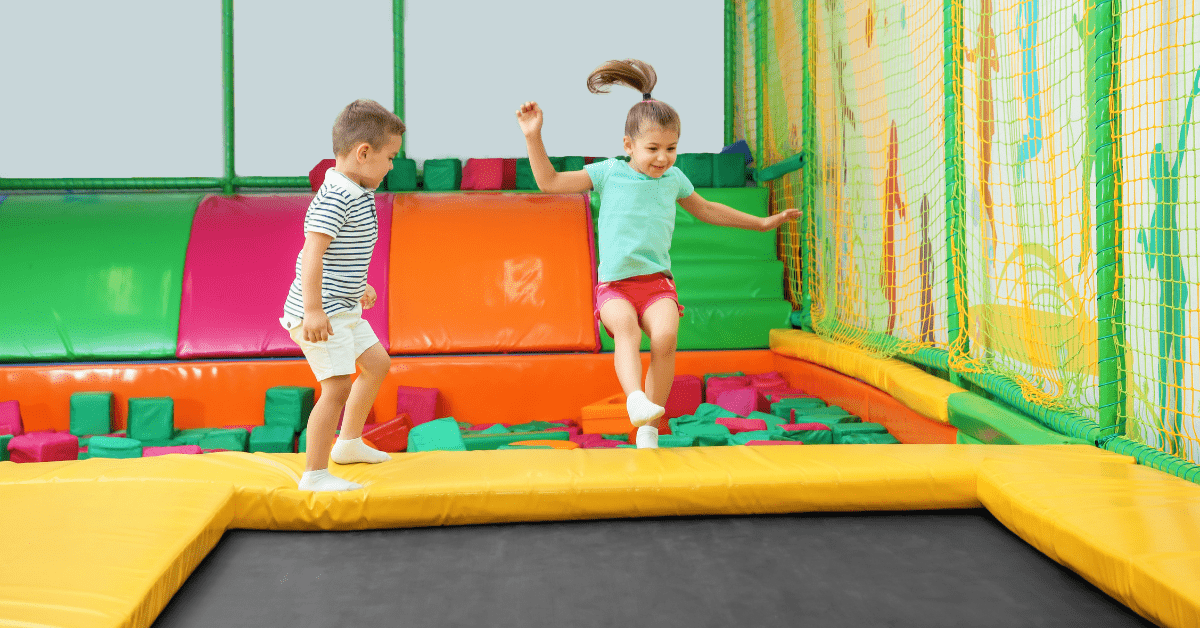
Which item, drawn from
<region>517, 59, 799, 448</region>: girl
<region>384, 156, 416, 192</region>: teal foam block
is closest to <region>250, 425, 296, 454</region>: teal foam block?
<region>517, 59, 799, 448</region>: girl

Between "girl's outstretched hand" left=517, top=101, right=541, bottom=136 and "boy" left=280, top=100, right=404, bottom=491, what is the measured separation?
40 cm

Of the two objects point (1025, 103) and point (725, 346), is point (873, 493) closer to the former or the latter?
point (1025, 103)

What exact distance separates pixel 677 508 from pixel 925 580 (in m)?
0.48

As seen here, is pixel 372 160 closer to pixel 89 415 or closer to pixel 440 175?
Answer: pixel 89 415

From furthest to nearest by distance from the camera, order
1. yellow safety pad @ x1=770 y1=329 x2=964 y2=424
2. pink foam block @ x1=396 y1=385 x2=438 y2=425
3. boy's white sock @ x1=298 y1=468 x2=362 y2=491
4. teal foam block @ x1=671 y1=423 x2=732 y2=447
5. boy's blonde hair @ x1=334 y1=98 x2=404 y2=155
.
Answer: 1. pink foam block @ x1=396 y1=385 x2=438 y2=425
2. teal foam block @ x1=671 y1=423 x2=732 y2=447
3. yellow safety pad @ x1=770 y1=329 x2=964 y2=424
4. boy's blonde hair @ x1=334 y1=98 x2=404 y2=155
5. boy's white sock @ x1=298 y1=468 x2=362 y2=491

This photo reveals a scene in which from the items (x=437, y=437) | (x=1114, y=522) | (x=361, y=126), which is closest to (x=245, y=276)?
(x=437, y=437)

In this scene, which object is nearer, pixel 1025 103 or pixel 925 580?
pixel 925 580

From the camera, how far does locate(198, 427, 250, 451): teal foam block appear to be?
2.77 meters

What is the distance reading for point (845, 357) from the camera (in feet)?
9.41

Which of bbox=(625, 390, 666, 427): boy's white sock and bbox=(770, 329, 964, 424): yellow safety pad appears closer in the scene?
bbox=(625, 390, 666, 427): boy's white sock

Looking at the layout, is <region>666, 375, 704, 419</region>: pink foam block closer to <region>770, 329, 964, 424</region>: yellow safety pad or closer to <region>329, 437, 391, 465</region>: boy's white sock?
<region>770, 329, 964, 424</region>: yellow safety pad

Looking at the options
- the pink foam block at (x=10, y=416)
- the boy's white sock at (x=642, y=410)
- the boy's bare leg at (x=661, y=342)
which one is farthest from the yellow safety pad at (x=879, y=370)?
the pink foam block at (x=10, y=416)

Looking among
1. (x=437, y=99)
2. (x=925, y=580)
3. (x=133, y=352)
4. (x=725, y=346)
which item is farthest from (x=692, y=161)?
(x=925, y=580)

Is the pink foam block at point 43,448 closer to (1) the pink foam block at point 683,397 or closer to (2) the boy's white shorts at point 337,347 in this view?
(2) the boy's white shorts at point 337,347
